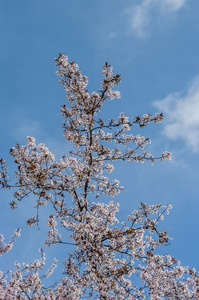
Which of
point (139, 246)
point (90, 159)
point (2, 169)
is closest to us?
point (2, 169)

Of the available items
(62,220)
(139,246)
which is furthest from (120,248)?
(62,220)

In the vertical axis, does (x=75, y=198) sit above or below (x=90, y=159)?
below

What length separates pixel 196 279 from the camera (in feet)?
35.4

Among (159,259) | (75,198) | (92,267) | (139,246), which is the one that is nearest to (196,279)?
(159,259)

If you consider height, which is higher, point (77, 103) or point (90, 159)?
point (77, 103)

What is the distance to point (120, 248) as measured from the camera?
10.6m

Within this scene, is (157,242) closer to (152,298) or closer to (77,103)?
(152,298)

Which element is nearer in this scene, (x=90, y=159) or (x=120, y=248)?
(x=120, y=248)

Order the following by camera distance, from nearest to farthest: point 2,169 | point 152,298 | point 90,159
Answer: point 2,169 < point 152,298 < point 90,159

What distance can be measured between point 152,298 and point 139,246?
6.02ft

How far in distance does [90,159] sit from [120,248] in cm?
369

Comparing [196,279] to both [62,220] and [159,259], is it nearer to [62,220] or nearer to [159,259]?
[159,259]

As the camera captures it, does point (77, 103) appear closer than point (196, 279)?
No

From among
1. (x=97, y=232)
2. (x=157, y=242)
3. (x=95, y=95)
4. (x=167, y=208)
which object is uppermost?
(x=95, y=95)
